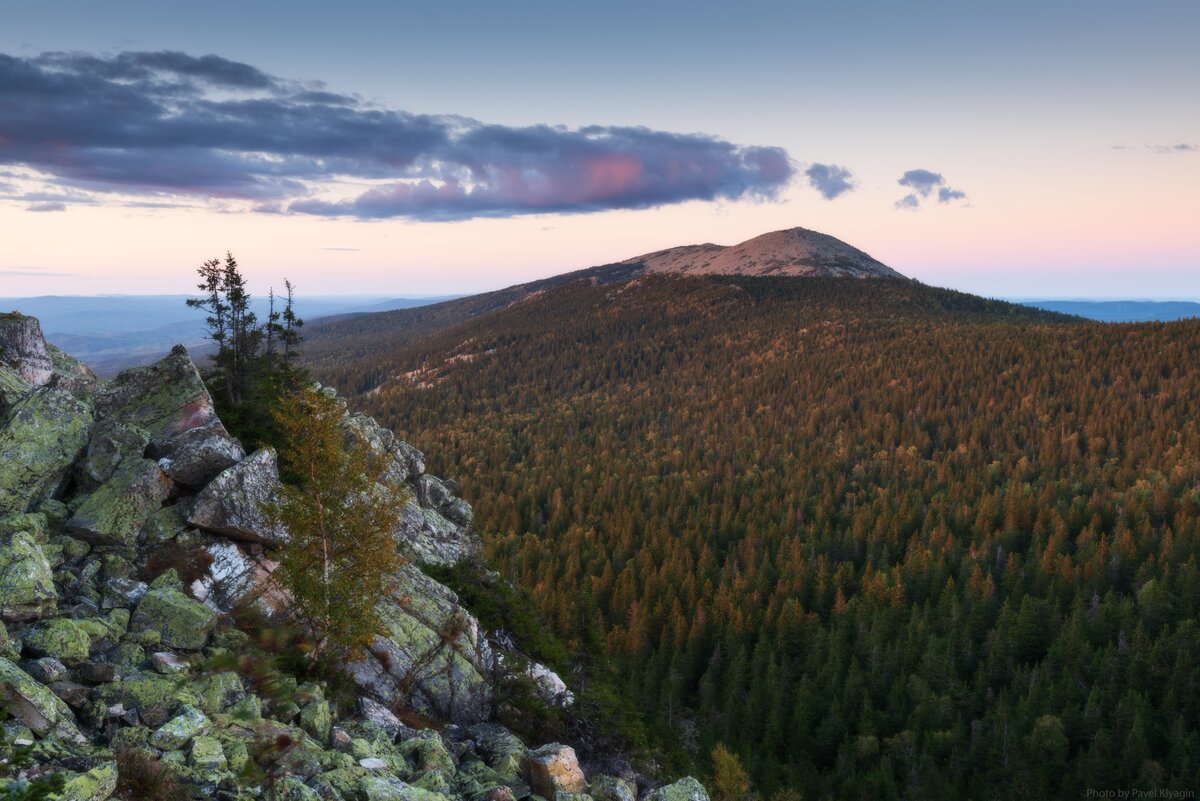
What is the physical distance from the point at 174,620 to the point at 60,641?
13.2ft

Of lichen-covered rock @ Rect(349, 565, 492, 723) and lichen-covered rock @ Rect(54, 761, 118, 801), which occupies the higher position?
lichen-covered rock @ Rect(54, 761, 118, 801)

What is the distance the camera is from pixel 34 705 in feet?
52.5

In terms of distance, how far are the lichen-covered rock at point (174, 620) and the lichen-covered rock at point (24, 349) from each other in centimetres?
2171

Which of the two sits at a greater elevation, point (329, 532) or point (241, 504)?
point (241, 504)

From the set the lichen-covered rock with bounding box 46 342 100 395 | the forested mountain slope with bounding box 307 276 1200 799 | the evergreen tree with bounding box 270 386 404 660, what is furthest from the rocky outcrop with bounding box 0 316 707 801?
the forested mountain slope with bounding box 307 276 1200 799

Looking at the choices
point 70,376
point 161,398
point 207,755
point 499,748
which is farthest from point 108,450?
point 499,748

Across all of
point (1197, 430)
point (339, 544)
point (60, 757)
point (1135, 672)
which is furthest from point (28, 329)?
point (1197, 430)

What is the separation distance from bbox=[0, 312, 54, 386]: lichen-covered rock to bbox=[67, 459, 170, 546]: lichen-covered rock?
12.9m

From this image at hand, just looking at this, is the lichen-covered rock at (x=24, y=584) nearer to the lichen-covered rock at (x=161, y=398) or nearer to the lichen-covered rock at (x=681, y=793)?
the lichen-covered rock at (x=161, y=398)

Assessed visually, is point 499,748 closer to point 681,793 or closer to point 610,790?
point 610,790

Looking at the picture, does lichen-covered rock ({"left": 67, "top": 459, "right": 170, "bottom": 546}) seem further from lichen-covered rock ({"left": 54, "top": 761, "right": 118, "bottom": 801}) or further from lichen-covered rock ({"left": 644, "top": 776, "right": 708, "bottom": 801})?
lichen-covered rock ({"left": 644, "top": 776, "right": 708, "bottom": 801})

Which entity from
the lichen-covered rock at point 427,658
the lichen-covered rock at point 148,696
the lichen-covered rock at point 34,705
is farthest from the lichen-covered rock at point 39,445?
the lichen-covered rock at point 427,658

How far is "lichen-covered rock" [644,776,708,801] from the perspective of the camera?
81.8 ft

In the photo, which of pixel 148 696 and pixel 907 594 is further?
pixel 907 594
